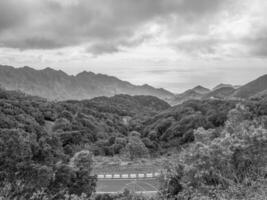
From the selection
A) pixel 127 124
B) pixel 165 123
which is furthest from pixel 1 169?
pixel 127 124

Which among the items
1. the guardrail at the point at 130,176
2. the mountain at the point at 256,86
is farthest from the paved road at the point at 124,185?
the mountain at the point at 256,86

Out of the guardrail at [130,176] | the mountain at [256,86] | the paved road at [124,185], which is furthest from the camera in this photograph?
the mountain at [256,86]

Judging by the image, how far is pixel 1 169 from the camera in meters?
7.01

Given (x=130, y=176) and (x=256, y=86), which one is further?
(x=256, y=86)

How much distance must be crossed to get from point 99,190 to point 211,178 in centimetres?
656

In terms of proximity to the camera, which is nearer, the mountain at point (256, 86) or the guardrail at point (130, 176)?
the guardrail at point (130, 176)

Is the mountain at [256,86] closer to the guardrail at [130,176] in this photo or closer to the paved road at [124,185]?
the guardrail at [130,176]

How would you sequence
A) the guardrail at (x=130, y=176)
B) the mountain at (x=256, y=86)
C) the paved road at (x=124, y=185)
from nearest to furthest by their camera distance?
the paved road at (x=124, y=185) → the guardrail at (x=130, y=176) → the mountain at (x=256, y=86)

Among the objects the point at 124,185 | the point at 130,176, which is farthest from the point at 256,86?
the point at 124,185

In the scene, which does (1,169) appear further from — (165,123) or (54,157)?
(165,123)

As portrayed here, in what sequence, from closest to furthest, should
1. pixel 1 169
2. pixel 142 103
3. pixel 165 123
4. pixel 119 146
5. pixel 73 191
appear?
pixel 1 169 → pixel 73 191 → pixel 119 146 → pixel 165 123 → pixel 142 103

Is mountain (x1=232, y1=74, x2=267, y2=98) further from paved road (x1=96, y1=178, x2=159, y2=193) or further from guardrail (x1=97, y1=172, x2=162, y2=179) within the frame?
paved road (x1=96, y1=178, x2=159, y2=193)

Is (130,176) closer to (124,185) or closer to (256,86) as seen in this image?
(124,185)

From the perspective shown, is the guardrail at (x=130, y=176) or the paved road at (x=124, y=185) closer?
the paved road at (x=124, y=185)
